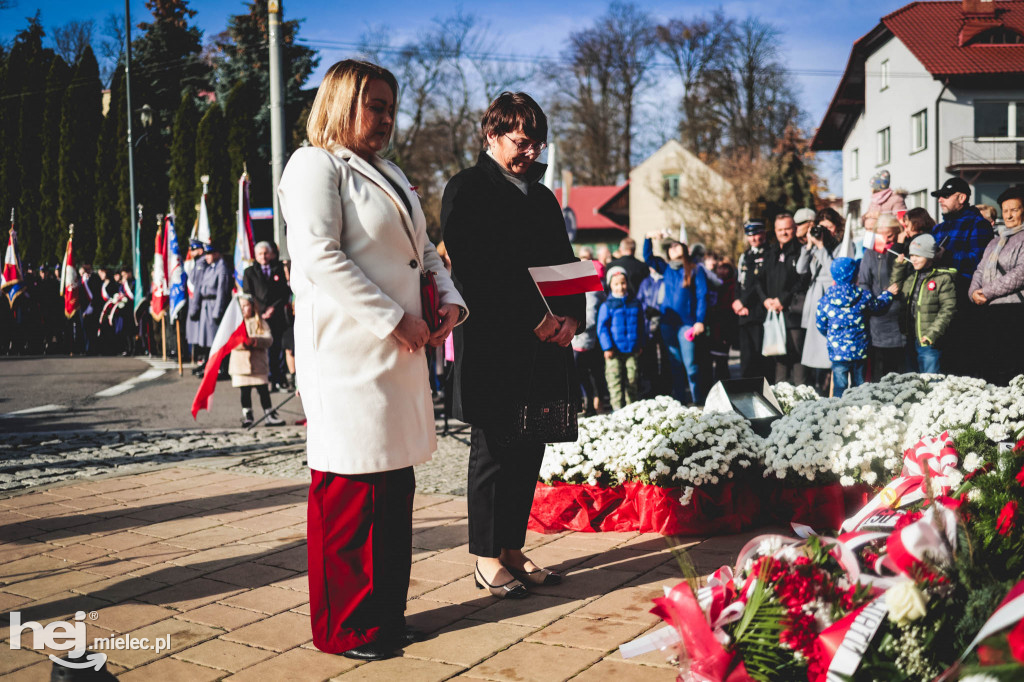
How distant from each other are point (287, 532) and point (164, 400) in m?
7.86

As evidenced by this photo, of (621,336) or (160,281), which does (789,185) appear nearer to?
(160,281)

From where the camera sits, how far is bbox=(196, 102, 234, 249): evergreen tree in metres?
32.7

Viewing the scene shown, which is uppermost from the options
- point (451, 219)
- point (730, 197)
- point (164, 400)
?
point (730, 197)

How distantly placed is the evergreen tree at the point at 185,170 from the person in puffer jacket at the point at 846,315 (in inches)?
1159

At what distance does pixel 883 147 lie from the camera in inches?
1483

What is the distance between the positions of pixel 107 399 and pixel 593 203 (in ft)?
164

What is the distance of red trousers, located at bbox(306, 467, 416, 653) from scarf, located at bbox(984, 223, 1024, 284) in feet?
19.0

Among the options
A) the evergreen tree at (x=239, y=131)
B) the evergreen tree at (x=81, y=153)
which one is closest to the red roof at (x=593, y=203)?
the evergreen tree at (x=239, y=131)

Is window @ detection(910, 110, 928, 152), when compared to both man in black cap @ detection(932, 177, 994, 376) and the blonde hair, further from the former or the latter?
the blonde hair

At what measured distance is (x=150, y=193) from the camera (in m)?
37.4

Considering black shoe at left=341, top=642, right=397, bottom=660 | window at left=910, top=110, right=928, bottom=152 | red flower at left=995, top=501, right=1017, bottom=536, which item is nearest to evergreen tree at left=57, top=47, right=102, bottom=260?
window at left=910, top=110, right=928, bottom=152

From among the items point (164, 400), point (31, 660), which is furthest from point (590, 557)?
point (164, 400)

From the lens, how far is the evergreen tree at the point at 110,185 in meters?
36.4

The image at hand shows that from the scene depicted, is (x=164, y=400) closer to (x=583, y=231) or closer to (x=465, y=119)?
(x=465, y=119)
